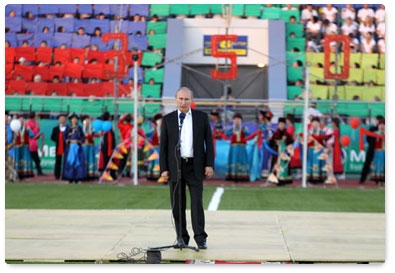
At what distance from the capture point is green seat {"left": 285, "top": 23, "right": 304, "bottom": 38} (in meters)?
28.8

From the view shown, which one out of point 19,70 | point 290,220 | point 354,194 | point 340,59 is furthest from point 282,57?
point 290,220

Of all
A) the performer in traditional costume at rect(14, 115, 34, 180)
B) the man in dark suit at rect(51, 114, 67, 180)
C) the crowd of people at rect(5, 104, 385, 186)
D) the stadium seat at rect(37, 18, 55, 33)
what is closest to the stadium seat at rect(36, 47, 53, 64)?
the stadium seat at rect(37, 18, 55, 33)

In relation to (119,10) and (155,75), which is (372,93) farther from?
(119,10)

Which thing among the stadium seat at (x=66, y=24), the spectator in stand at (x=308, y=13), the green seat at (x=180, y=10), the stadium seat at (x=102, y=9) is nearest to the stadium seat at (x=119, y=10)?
the stadium seat at (x=102, y=9)

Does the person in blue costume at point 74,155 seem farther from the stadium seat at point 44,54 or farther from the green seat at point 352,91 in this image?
the green seat at point 352,91

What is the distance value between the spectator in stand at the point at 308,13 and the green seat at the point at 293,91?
2.45 m

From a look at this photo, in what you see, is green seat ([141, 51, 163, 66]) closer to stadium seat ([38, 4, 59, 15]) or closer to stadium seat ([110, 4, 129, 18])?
stadium seat ([110, 4, 129, 18])

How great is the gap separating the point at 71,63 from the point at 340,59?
24.4 ft

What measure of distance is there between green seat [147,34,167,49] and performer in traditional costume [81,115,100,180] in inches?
339

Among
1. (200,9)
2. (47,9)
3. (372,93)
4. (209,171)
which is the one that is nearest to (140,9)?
(200,9)

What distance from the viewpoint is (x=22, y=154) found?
2055 centimetres

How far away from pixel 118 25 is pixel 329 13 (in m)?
5.98

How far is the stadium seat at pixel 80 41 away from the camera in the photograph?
84.0 ft

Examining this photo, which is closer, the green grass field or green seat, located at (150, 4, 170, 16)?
the green grass field
